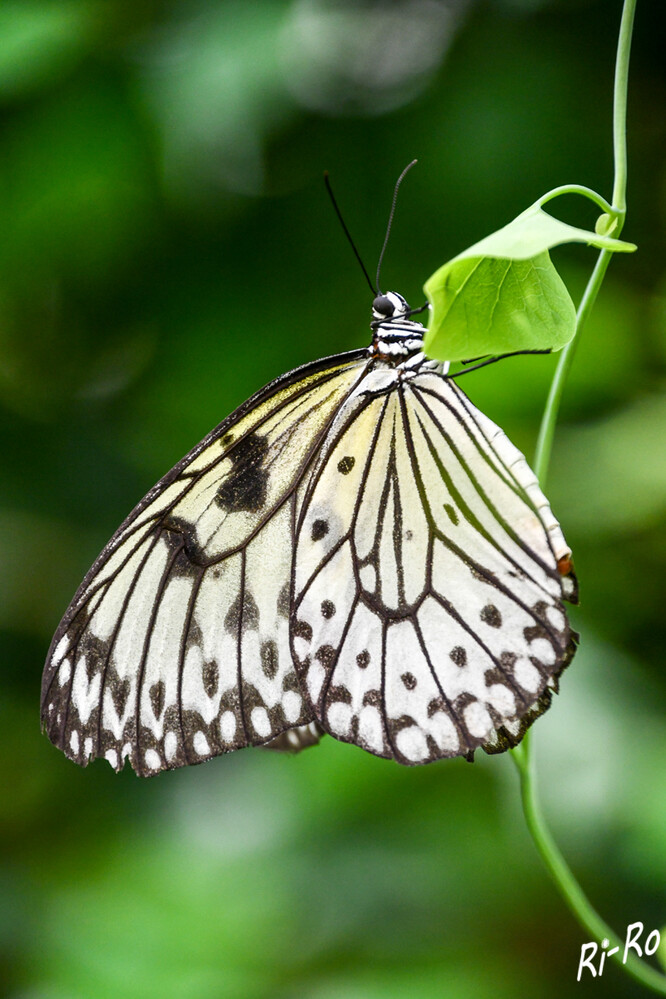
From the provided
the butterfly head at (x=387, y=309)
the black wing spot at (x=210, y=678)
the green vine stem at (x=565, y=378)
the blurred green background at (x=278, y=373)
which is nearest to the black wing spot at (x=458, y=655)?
the green vine stem at (x=565, y=378)

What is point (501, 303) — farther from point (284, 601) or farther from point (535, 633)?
point (284, 601)

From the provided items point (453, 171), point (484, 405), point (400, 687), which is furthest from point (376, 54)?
point (400, 687)

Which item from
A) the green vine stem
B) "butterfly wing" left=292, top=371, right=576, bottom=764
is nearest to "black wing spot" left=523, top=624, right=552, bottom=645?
"butterfly wing" left=292, top=371, right=576, bottom=764

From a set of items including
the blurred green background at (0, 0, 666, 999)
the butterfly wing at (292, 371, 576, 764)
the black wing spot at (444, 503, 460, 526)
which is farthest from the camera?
the blurred green background at (0, 0, 666, 999)

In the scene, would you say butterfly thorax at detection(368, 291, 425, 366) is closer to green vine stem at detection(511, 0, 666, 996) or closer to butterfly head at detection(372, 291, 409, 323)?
butterfly head at detection(372, 291, 409, 323)

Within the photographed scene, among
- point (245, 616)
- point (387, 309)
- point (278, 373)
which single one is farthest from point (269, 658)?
point (278, 373)

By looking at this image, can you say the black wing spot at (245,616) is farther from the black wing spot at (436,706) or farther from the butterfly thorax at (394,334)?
the butterfly thorax at (394,334)

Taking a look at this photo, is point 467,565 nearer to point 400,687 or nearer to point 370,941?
point 400,687
